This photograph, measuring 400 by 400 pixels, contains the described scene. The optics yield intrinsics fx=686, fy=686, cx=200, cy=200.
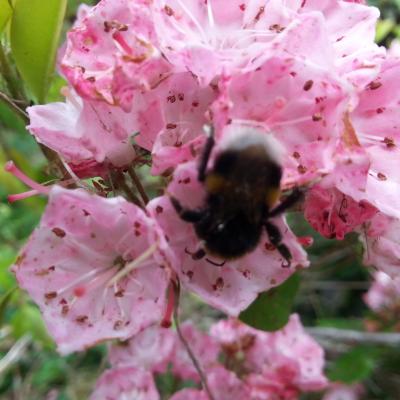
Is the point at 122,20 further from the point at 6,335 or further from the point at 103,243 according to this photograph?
the point at 6,335

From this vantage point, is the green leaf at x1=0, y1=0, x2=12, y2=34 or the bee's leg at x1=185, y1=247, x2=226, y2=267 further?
the green leaf at x1=0, y1=0, x2=12, y2=34

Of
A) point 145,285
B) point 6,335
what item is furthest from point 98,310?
point 6,335

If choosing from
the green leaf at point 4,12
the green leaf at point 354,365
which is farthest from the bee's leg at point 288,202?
the green leaf at point 354,365

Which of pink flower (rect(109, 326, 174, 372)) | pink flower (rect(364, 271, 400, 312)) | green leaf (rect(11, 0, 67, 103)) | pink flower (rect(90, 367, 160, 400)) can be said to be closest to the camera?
green leaf (rect(11, 0, 67, 103))

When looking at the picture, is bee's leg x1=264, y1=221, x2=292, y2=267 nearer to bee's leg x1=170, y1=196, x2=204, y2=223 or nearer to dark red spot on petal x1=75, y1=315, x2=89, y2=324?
bee's leg x1=170, y1=196, x2=204, y2=223

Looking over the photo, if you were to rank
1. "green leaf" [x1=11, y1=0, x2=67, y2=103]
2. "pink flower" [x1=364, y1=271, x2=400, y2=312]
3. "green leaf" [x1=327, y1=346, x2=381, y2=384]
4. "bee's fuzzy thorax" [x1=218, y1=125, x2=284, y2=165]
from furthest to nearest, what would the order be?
1. "pink flower" [x1=364, y1=271, x2=400, y2=312]
2. "green leaf" [x1=327, y1=346, x2=381, y2=384]
3. "green leaf" [x1=11, y1=0, x2=67, y2=103]
4. "bee's fuzzy thorax" [x1=218, y1=125, x2=284, y2=165]

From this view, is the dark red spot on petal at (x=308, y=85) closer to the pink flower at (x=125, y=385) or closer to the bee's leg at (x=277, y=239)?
the bee's leg at (x=277, y=239)

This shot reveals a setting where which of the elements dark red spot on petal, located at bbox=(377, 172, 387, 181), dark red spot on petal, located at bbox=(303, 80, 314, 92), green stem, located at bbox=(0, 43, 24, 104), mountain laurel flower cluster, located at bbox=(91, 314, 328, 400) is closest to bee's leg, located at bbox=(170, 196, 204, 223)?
dark red spot on petal, located at bbox=(303, 80, 314, 92)

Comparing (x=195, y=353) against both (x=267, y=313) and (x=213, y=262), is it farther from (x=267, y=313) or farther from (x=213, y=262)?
(x=213, y=262)
